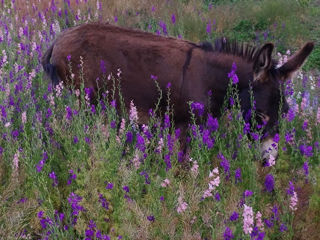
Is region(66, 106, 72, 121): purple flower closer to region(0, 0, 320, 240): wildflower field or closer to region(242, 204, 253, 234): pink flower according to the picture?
region(0, 0, 320, 240): wildflower field

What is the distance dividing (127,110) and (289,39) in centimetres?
423

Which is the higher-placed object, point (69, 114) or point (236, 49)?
point (236, 49)

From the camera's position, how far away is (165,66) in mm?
4469

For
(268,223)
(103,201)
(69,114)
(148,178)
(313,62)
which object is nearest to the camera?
(268,223)

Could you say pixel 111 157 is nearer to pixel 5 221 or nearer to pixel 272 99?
pixel 5 221

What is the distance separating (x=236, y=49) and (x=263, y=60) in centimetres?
55

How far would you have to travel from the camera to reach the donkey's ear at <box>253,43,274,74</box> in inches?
150

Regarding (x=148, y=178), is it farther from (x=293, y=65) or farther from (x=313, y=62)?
(x=313, y=62)

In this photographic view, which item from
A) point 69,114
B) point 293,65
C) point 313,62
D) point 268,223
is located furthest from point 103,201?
point 313,62

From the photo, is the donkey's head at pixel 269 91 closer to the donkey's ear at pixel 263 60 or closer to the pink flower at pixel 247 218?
the donkey's ear at pixel 263 60

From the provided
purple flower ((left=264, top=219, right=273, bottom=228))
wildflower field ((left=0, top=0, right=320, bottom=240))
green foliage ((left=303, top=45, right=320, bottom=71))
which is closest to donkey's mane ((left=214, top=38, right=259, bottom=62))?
wildflower field ((left=0, top=0, right=320, bottom=240))

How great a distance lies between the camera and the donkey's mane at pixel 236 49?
4.39 metres

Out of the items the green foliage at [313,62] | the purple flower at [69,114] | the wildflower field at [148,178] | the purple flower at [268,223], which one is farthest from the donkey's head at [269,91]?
the green foliage at [313,62]

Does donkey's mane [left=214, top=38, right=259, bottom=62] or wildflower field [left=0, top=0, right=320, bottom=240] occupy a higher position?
donkey's mane [left=214, top=38, right=259, bottom=62]
